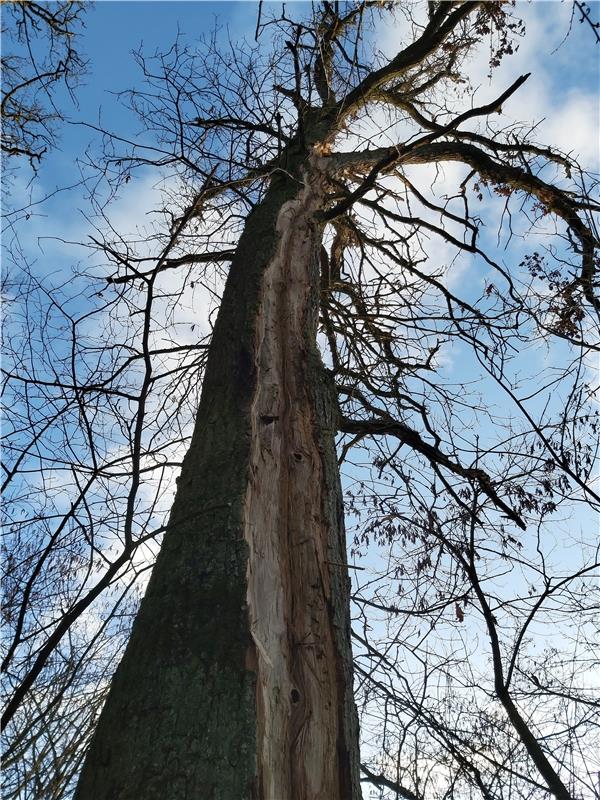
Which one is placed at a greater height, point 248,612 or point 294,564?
point 294,564

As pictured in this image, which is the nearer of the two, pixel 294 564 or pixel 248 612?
pixel 248 612

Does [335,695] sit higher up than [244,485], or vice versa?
[244,485]

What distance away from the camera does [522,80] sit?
10.6 feet

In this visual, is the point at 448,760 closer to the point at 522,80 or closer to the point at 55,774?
the point at 55,774

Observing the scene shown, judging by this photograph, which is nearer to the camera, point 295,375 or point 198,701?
point 198,701

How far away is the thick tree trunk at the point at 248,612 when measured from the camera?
1125 millimetres

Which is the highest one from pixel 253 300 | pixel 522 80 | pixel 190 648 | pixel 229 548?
pixel 522 80

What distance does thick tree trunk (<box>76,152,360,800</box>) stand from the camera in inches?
44.3

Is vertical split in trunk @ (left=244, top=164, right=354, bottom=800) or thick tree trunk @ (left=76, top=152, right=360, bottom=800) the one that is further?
vertical split in trunk @ (left=244, top=164, right=354, bottom=800)

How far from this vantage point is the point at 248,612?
133 cm

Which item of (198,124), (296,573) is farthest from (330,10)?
(296,573)

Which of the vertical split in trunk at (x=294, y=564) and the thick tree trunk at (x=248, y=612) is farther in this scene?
the vertical split in trunk at (x=294, y=564)

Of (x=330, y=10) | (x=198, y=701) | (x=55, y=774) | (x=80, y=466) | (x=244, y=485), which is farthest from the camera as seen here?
(x=330, y=10)

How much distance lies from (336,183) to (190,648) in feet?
10.1
